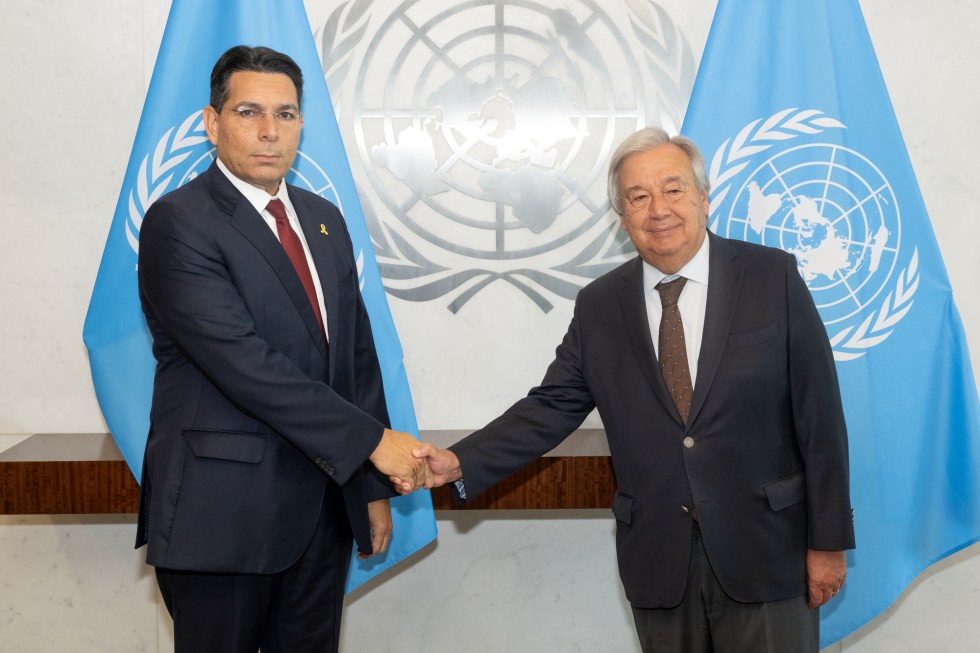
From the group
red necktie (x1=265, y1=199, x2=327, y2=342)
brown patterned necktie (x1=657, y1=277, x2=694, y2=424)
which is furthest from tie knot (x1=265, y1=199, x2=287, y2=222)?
brown patterned necktie (x1=657, y1=277, x2=694, y2=424)

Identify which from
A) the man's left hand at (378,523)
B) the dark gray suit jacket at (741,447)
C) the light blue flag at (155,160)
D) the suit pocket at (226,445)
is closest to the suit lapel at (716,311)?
the dark gray suit jacket at (741,447)

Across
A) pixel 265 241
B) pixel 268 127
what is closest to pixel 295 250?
pixel 265 241

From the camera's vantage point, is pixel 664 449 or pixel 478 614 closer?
pixel 664 449

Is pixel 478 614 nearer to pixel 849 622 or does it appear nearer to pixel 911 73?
pixel 849 622

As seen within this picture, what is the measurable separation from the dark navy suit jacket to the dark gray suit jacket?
0.61 meters

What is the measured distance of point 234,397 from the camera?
185cm

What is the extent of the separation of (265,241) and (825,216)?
5.44 feet

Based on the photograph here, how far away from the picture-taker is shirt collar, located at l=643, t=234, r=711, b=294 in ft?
6.65

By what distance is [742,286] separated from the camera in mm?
1966

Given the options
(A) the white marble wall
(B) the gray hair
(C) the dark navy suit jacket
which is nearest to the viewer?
(C) the dark navy suit jacket

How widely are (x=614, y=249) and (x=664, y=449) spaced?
1.18 meters

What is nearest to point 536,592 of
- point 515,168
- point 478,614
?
point 478,614

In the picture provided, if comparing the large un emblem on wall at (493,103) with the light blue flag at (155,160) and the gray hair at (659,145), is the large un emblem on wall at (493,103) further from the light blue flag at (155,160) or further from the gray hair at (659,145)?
the gray hair at (659,145)

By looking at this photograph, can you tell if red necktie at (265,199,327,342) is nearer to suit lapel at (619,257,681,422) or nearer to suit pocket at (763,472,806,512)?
suit lapel at (619,257,681,422)
